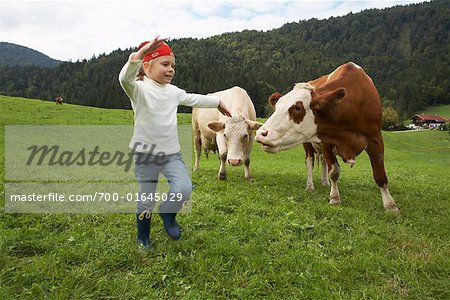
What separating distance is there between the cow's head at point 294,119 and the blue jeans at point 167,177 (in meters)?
1.60

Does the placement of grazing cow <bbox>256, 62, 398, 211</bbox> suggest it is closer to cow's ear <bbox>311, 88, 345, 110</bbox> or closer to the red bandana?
cow's ear <bbox>311, 88, 345, 110</bbox>

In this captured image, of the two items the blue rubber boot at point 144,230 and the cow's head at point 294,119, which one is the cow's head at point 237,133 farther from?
the blue rubber boot at point 144,230

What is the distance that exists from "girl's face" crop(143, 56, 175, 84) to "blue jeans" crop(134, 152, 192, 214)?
950 millimetres

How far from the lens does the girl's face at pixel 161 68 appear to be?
4254 mm

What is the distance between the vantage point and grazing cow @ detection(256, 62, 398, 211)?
554cm

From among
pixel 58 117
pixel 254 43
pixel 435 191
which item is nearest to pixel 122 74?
pixel 435 191

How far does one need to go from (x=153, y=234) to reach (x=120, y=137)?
18.6 m

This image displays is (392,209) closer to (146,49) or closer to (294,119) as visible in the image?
(294,119)

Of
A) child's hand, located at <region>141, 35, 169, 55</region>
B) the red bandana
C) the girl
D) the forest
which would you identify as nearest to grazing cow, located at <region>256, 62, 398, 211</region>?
the girl

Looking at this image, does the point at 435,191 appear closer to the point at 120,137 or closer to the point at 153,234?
the point at 153,234

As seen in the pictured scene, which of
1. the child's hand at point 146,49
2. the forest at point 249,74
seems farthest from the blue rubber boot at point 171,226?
the forest at point 249,74

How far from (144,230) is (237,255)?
116cm

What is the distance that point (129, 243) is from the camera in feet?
14.4

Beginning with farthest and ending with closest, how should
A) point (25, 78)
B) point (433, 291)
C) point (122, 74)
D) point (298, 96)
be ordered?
point (25, 78) → point (298, 96) → point (122, 74) → point (433, 291)
